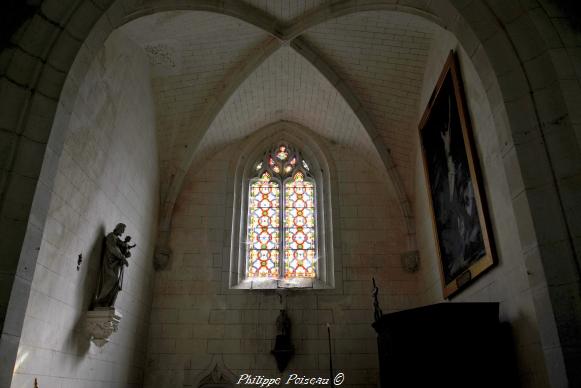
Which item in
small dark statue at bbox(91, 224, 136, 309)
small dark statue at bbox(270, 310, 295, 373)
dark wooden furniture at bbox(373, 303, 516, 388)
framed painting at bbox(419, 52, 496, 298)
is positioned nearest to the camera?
dark wooden furniture at bbox(373, 303, 516, 388)

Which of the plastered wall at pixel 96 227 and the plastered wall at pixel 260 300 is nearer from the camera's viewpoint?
the plastered wall at pixel 96 227

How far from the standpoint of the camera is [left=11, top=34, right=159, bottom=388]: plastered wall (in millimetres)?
4895

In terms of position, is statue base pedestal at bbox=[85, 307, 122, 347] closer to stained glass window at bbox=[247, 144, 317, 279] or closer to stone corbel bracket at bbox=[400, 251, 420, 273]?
stained glass window at bbox=[247, 144, 317, 279]

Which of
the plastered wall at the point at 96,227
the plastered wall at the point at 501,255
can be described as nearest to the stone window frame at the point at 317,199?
the plastered wall at the point at 96,227

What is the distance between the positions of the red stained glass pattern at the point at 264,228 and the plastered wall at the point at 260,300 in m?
0.52

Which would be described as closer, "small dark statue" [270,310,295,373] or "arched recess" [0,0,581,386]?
"arched recess" [0,0,581,386]

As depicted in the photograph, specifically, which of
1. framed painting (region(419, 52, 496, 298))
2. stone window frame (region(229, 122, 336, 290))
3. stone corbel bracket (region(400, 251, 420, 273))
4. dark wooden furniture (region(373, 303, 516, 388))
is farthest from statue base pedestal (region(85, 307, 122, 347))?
stone corbel bracket (region(400, 251, 420, 273))

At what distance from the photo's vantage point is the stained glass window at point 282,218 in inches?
362

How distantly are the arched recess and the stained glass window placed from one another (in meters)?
5.83

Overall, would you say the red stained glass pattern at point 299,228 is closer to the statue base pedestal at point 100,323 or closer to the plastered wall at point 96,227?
the plastered wall at point 96,227

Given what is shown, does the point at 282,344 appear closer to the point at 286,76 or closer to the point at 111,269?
the point at 111,269

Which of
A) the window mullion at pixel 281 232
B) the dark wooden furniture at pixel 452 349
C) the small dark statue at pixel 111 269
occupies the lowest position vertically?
the dark wooden furniture at pixel 452 349

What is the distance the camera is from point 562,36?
3.81 meters

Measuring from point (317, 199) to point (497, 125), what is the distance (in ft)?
20.0
